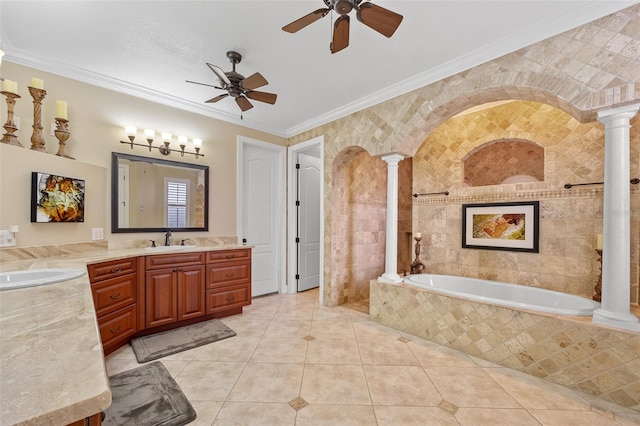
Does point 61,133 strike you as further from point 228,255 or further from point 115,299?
point 228,255

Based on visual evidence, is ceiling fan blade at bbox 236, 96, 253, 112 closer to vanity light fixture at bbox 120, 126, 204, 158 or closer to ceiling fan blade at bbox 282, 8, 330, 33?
ceiling fan blade at bbox 282, 8, 330, 33

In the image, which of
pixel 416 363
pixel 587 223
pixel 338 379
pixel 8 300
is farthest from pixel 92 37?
pixel 587 223

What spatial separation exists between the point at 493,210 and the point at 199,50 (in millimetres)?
3617

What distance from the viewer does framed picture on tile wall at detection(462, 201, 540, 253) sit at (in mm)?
3174

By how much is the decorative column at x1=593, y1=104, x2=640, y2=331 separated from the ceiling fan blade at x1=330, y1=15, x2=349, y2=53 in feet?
6.22

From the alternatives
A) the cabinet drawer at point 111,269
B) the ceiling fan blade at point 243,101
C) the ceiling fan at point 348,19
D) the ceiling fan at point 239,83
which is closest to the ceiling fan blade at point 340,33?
the ceiling fan at point 348,19

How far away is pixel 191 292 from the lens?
10.2 feet

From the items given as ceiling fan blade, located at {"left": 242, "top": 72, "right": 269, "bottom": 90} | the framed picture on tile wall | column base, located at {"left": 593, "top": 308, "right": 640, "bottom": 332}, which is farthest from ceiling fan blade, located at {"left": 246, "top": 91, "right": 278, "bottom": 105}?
column base, located at {"left": 593, "top": 308, "right": 640, "bottom": 332}

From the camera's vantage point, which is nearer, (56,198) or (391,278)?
(56,198)

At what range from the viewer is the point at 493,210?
345 cm

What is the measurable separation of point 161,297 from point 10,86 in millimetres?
2206

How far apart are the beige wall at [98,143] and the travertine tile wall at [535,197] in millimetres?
2801

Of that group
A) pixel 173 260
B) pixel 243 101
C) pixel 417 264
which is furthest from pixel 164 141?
pixel 417 264

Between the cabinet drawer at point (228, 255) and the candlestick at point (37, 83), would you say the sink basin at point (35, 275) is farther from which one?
the candlestick at point (37, 83)
